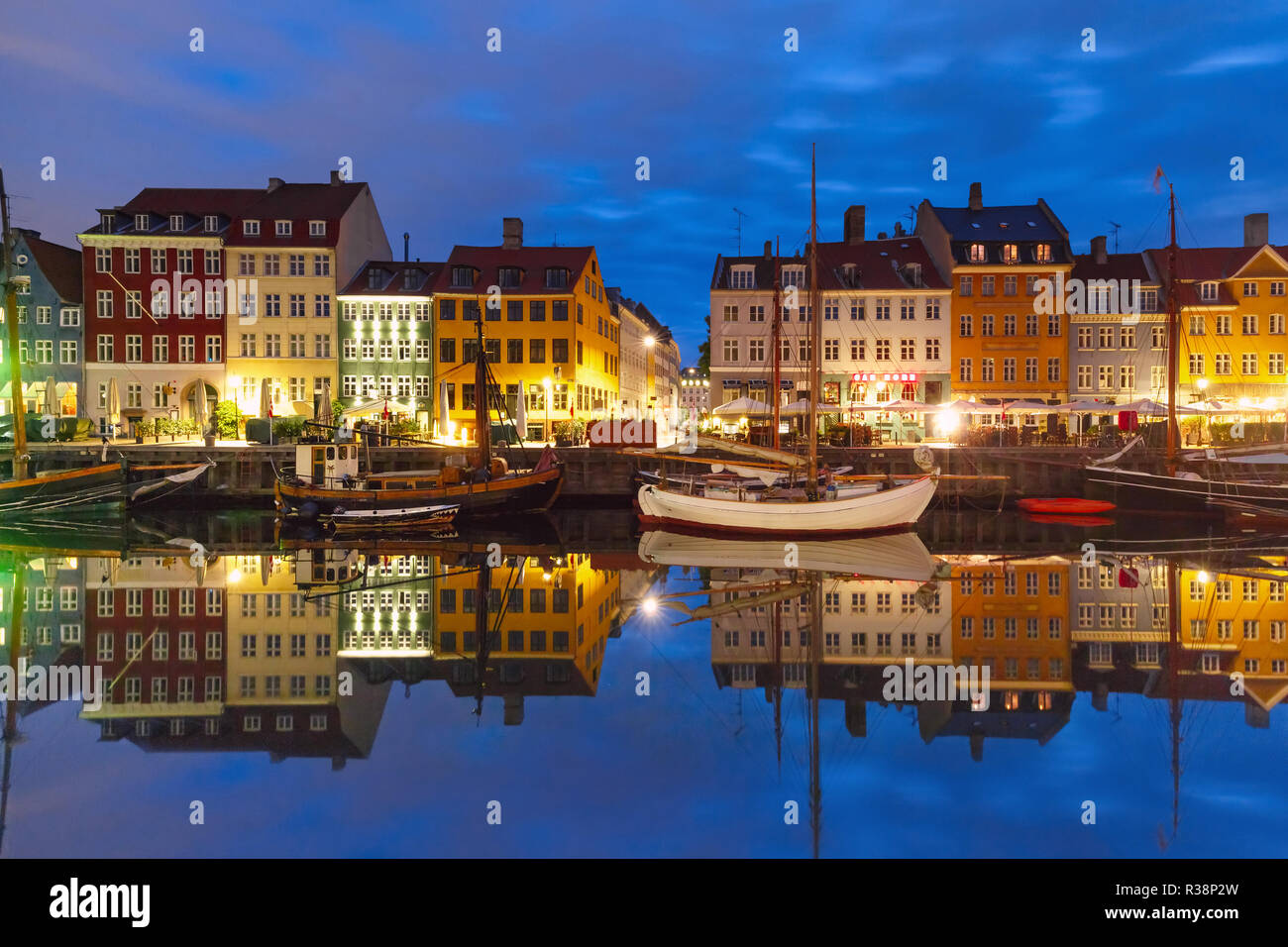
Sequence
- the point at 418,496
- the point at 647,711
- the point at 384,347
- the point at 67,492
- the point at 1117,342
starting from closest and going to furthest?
the point at 647,711, the point at 418,496, the point at 67,492, the point at 384,347, the point at 1117,342

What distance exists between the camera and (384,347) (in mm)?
56125

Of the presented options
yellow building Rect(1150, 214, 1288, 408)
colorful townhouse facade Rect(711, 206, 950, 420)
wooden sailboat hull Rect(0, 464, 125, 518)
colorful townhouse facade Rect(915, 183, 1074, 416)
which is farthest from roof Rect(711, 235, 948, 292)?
wooden sailboat hull Rect(0, 464, 125, 518)

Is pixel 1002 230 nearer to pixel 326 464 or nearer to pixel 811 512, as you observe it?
pixel 811 512

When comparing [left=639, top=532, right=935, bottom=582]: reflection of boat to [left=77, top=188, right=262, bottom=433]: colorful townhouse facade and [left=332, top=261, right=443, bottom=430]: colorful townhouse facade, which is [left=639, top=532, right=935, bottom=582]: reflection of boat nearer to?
[left=332, top=261, right=443, bottom=430]: colorful townhouse facade

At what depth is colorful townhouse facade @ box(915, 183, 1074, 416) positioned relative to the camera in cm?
5584

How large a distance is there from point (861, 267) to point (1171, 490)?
84.5ft

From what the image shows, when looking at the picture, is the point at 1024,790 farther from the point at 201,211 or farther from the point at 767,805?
the point at 201,211

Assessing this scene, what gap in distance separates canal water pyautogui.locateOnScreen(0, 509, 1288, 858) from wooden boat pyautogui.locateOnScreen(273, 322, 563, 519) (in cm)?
928

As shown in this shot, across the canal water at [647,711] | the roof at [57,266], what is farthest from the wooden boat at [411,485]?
the roof at [57,266]

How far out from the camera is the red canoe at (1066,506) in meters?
38.0

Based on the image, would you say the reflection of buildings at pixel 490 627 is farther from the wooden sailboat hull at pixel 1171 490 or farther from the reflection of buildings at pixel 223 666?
the wooden sailboat hull at pixel 1171 490

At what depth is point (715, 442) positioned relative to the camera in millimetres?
31188

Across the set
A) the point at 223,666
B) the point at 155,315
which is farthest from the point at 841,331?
the point at 223,666

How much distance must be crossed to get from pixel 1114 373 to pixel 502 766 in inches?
2250
